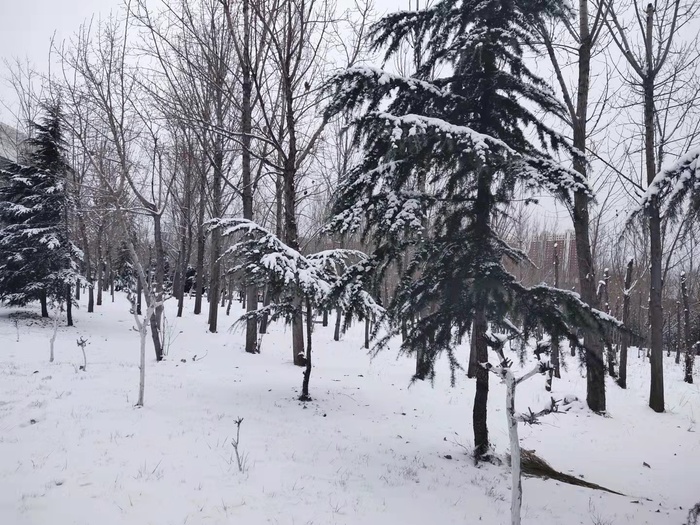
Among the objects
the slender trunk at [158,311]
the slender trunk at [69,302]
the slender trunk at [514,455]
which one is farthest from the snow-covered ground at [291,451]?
the slender trunk at [69,302]

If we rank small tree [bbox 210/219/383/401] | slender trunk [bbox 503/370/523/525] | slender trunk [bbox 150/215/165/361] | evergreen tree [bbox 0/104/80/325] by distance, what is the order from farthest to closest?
evergreen tree [bbox 0/104/80/325], slender trunk [bbox 150/215/165/361], small tree [bbox 210/219/383/401], slender trunk [bbox 503/370/523/525]

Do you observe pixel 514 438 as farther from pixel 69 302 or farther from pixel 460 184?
pixel 69 302

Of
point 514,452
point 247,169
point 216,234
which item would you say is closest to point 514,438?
point 514,452

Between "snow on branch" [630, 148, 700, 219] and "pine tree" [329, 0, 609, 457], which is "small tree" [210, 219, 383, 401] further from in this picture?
"snow on branch" [630, 148, 700, 219]

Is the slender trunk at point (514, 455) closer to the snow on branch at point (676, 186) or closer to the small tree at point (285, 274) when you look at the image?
the snow on branch at point (676, 186)

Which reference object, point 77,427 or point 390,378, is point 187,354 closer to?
point 390,378

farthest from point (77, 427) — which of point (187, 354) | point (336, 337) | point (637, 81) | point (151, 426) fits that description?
point (336, 337)

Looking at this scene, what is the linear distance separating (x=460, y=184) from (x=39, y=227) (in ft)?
54.6

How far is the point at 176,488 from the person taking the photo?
401 centimetres

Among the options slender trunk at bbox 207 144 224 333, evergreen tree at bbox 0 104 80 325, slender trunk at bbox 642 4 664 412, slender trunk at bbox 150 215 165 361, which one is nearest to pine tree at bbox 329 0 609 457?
slender trunk at bbox 642 4 664 412

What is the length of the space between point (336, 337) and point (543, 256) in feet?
59.0

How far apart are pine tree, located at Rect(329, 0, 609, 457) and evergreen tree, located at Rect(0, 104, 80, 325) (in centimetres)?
1414

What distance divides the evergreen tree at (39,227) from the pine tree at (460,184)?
1414 cm

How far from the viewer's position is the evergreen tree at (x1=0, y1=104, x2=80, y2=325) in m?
15.0
